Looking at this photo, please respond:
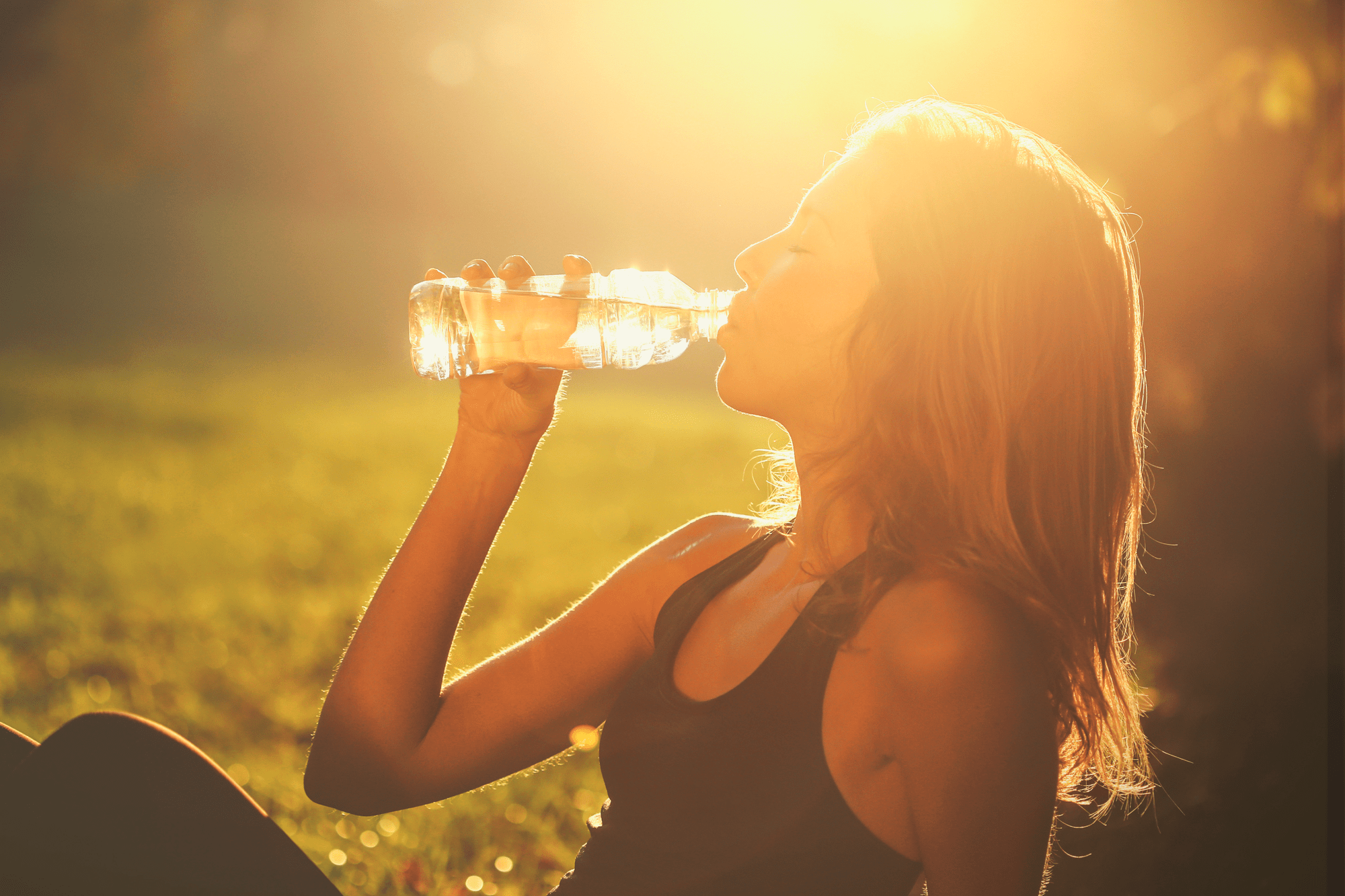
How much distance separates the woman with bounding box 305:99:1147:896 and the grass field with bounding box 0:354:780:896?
78.5 inches

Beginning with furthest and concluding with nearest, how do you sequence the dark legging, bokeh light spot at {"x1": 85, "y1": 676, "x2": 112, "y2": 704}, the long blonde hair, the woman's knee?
bokeh light spot at {"x1": 85, "y1": 676, "x2": 112, "y2": 704}
the woman's knee
the dark legging
the long blonde hair

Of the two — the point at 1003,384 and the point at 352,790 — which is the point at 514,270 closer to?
the point at 1003,384

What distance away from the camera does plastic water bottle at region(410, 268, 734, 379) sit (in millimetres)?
2385

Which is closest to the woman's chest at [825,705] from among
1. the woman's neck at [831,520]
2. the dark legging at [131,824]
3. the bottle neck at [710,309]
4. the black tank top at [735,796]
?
the black tank top at [735,796]

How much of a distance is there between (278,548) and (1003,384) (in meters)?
5.92

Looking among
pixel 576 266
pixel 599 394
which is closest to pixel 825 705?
pixel 576 266

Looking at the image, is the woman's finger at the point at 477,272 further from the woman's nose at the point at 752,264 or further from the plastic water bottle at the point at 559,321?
the woman's nose at the point at 752,264

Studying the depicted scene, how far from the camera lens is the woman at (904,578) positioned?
140cm

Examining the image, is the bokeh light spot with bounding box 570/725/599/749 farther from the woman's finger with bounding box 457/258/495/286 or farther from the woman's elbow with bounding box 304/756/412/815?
the woman's finger with bounding box 457/258/495/286

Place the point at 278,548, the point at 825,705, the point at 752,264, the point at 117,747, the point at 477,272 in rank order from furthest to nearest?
1. the point at 278,548
2. the point at 477,272
3. the point at 117,747
4. the point at 752,264
5. the point at 825,705

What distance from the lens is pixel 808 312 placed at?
5.52ft

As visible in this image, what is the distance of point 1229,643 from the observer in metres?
4.07

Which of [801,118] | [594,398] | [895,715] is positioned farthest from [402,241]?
[895,715]

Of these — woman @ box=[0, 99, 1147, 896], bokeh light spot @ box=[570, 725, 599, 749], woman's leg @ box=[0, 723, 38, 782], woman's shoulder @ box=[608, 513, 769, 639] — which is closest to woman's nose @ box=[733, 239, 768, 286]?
woman @ box=[0, 99, 1147, 896]
